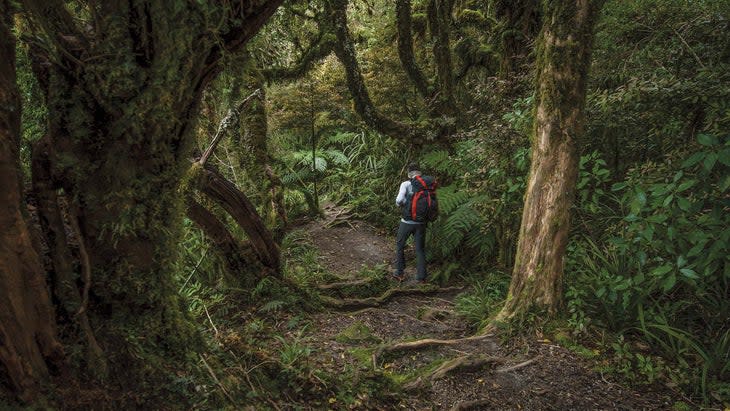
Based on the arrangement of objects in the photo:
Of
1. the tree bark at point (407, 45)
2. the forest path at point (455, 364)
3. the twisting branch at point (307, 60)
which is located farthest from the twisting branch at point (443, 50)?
the forest path at point (455, 364)

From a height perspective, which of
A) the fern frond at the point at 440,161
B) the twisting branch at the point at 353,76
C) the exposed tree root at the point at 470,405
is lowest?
the exposed tree root at the point at 470,405

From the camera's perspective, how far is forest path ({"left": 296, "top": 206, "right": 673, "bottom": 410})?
3.30m

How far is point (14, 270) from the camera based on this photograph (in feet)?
4.21

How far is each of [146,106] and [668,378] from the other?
4.29 metres

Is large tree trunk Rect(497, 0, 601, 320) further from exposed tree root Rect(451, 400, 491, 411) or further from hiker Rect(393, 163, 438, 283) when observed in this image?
hiker Rect(393, 163, 438, 283)

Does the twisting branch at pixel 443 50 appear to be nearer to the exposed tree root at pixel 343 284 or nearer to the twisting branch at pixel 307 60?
the twisting branch at pixel 307 60

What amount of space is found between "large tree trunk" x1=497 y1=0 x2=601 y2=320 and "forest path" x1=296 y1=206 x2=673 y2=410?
0.56 meters

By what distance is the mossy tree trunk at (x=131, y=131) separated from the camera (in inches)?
58.6

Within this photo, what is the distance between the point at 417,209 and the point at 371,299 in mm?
1574

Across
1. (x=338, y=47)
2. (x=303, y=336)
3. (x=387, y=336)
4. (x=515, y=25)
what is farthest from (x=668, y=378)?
(x=338, y=47)

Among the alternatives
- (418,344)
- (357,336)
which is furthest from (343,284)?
(418,344)

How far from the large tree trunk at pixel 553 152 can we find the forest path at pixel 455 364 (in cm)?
56

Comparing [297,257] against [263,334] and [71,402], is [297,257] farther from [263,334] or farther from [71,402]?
[71,402]

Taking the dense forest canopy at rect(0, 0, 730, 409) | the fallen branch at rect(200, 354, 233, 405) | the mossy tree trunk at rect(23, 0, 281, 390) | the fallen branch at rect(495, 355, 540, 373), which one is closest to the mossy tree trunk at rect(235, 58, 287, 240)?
the dense forest canopy at rect(0, 0, 730, 409)
